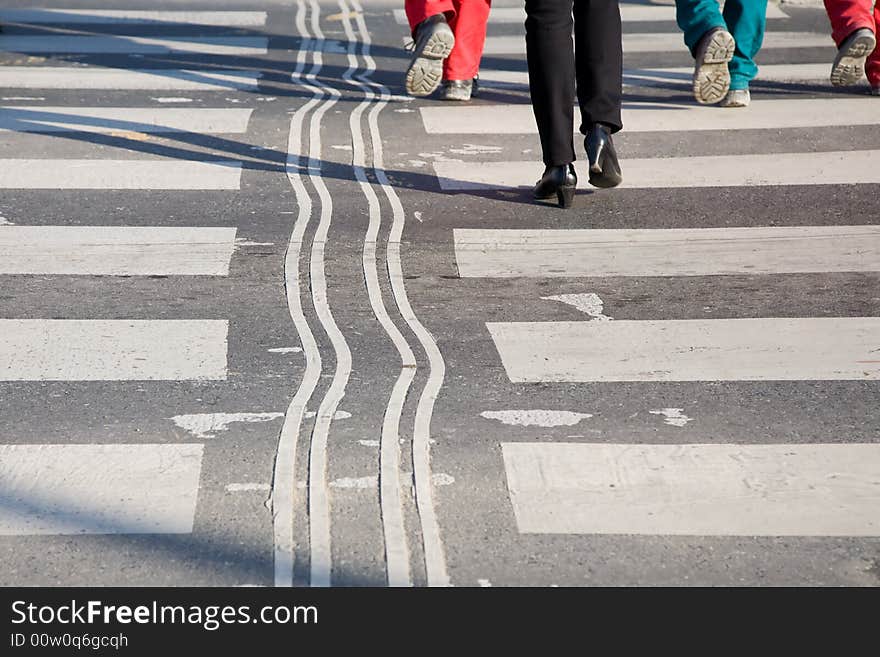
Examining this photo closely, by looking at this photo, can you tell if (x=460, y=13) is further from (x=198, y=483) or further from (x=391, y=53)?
(x=198, y=483)

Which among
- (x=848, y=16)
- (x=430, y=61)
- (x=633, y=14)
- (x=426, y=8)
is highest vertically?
(x=426, y=8)

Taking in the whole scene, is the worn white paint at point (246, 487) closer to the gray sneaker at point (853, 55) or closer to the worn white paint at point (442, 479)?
the worn white paint at point (442, 479)

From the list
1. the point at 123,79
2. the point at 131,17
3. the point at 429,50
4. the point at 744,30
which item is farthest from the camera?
the point at 131,17

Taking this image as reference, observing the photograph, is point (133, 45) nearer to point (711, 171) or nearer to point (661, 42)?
point (661, 42)

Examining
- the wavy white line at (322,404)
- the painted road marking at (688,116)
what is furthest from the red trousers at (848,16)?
the wavy white line at (322,404)

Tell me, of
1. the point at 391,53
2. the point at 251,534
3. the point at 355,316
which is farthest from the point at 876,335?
the point at 391,53

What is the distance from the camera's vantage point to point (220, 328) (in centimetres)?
482

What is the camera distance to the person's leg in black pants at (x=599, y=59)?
20.0 feet

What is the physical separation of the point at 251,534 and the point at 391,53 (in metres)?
8.07

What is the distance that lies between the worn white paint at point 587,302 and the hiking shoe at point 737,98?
12.3 feet

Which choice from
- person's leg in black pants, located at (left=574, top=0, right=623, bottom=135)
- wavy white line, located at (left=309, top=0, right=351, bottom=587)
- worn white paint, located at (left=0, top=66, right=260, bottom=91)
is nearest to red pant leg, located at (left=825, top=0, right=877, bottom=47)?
person's leg in black pants, located at (left=574, top=0, right=623, bottom=135)

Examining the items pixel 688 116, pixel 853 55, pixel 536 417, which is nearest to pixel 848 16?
pixel 853 55

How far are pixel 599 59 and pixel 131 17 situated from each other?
24.3 ft

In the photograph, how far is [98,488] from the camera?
3.56 m
